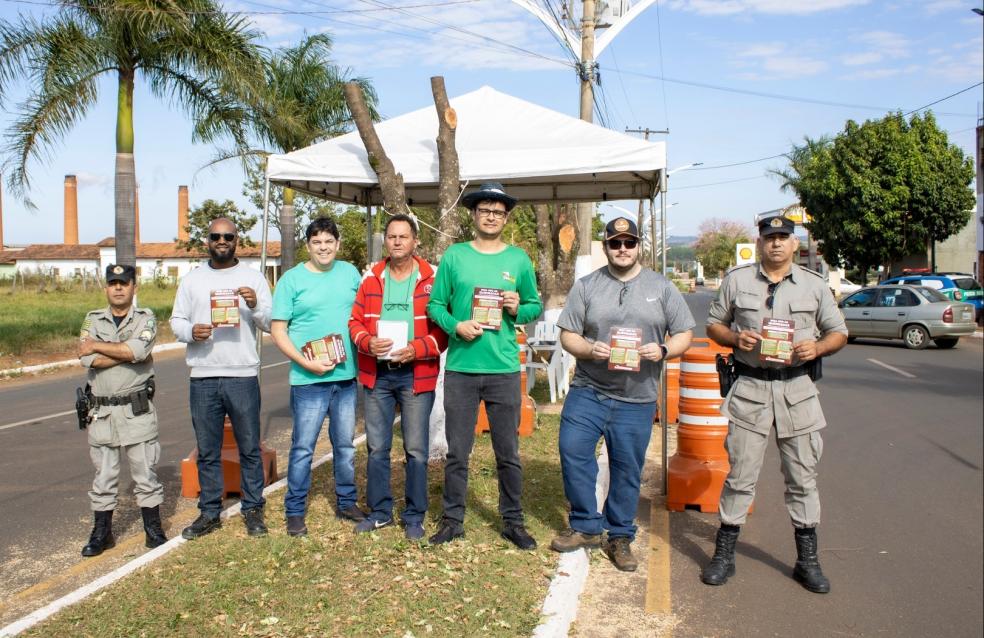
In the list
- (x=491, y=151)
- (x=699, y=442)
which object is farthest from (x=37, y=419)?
(x=699, y=442)

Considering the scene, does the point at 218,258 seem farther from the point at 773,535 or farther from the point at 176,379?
the point at 176,379

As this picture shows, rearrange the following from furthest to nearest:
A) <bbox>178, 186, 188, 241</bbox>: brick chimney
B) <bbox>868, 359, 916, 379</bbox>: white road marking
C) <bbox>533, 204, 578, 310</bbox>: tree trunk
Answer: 1. <bbox>178, 186, 188, 241</bbox>: brick chimney
2. <bbox>533, 204, 578, 310</bbox>: tree trunk
3. <bbox>868, 359, 916, 379</bbox>: white road marking

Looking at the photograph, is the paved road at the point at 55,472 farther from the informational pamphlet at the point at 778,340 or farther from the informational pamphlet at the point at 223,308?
the informational pamphlet at the point at 778,340

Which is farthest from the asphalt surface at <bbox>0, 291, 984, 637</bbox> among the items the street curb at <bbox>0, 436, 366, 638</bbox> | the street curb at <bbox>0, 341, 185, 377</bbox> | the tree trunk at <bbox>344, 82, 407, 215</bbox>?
the street curb at <bbox>0, 341, 185, 377</bbox>

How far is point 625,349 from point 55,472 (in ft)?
19.0

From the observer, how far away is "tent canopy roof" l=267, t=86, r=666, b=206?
23.6 feet

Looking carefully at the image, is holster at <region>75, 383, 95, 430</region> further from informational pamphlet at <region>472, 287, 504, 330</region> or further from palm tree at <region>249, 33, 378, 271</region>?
palm tree at <region>249, 33, 378, 271</region>

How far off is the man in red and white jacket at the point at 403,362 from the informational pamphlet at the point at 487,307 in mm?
443

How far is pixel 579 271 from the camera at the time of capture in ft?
52.0

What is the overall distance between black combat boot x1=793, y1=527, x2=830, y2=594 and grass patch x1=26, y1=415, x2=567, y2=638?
145 cm

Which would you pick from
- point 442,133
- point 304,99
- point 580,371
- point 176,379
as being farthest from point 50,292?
point 580,371

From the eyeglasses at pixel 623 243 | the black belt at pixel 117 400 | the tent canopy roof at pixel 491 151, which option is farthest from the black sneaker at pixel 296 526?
the tent canopy roof at pixel 491 151

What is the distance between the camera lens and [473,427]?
5242 mm

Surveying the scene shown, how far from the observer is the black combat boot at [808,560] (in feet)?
15.6
